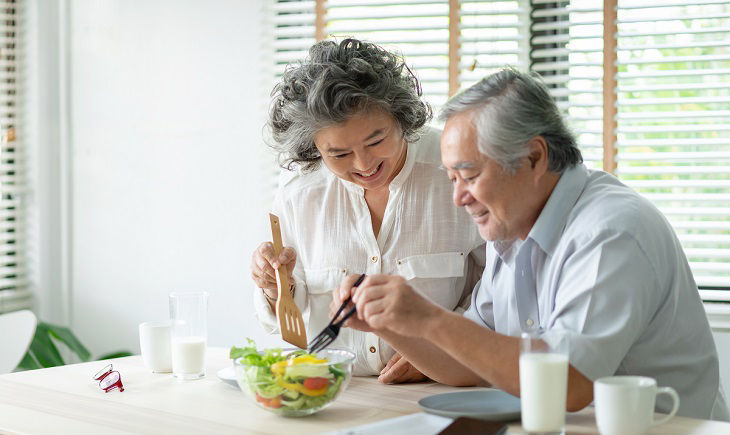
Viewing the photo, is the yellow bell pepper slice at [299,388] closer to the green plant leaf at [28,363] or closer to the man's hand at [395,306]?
the man's hand at [395,306]

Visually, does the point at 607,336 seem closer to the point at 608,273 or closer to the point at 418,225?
the point at 608,273

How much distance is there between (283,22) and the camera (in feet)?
11.8

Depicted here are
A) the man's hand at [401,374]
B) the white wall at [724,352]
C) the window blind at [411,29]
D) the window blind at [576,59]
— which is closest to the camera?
the man's hand at [401,374]

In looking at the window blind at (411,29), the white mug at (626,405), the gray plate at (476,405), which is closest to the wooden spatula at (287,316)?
the gray plate at (476,405)

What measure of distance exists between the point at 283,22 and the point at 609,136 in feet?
4.60

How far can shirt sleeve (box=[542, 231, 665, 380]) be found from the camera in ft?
5.06

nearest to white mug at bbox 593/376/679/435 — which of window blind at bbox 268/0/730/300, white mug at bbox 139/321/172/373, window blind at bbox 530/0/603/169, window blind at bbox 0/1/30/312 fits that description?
white mug at bbox 139/321/172/373

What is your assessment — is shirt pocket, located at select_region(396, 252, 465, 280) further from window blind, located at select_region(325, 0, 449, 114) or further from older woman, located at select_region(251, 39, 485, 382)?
window blind, located at select_region(325, 0, 449, 114)

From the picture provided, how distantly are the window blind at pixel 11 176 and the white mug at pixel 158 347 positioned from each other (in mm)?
2142

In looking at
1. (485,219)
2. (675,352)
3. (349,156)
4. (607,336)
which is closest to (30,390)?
(349,156)

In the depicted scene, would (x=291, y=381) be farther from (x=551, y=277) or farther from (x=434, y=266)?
Answer: (x=434, y=266)

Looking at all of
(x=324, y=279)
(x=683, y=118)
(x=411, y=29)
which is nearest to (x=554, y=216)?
(x=324, y=279)

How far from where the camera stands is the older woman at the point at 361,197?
6.66ft

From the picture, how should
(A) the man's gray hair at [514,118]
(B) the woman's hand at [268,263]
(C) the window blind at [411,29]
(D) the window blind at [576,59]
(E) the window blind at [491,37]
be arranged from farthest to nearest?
(C) the window blind at [411,29]
(E) the window blind at [491,37]
(D) the window blind at [576,59]
(B) the woman's hand at [268,263]
(A) the man's gray hair at [514,118]
